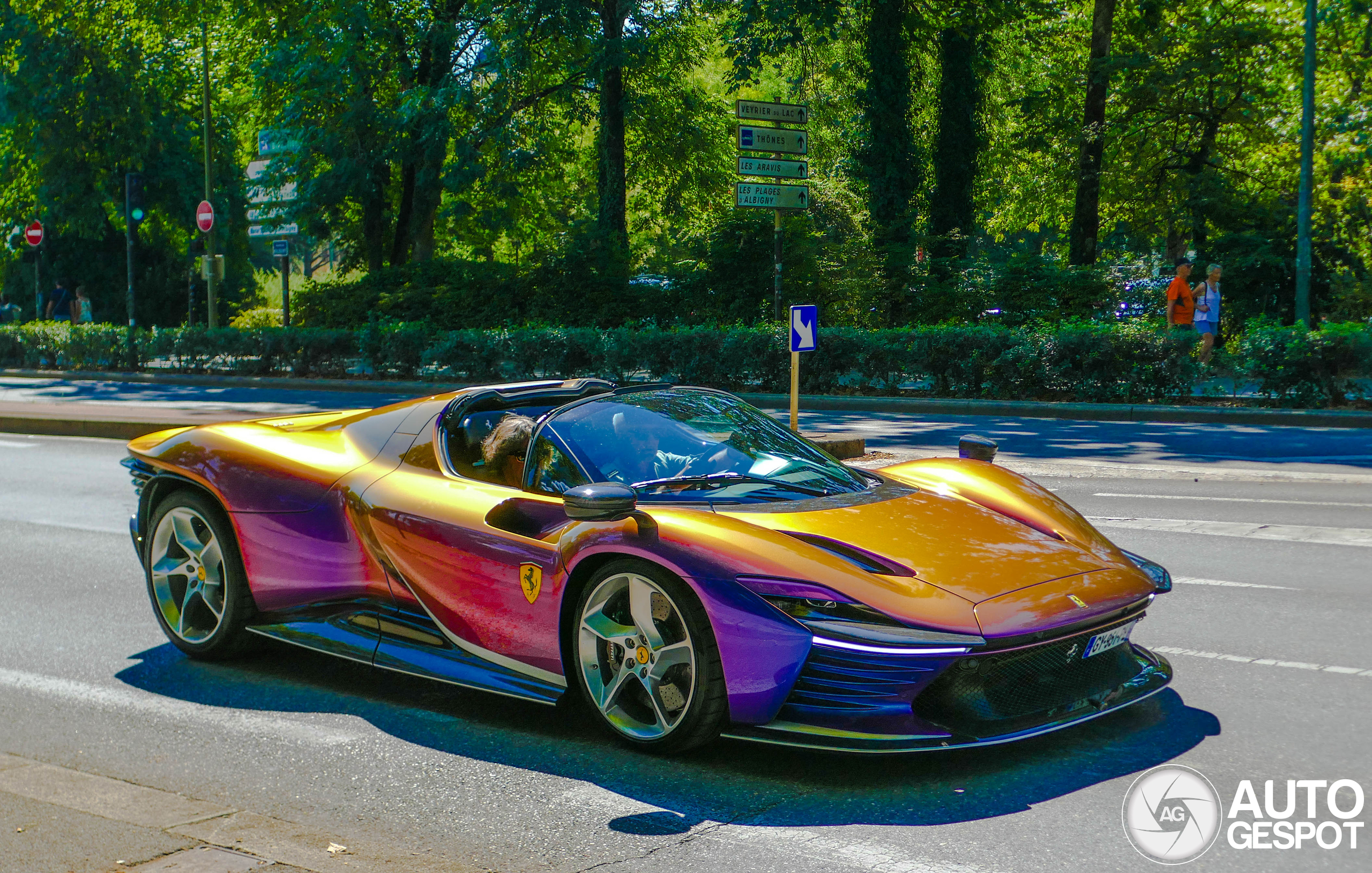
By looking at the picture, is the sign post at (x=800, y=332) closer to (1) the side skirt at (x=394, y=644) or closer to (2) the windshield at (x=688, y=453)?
(2) the windshield at (x=688, y=453)

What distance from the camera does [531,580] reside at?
4.58m

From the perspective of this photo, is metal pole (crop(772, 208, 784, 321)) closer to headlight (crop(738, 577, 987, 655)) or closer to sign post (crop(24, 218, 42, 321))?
headlight (crop(738, 577, 987, 655))

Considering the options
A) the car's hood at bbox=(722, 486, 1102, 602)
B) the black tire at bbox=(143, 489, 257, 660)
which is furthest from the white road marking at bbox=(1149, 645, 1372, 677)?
the black tire at bbox=(143, 489, 257, 660)

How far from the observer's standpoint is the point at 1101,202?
112ft

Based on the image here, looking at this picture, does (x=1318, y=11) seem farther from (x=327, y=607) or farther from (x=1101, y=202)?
(x=327, y=607)

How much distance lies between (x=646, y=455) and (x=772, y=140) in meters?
17.4

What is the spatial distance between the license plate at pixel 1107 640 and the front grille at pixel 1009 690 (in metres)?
0.03

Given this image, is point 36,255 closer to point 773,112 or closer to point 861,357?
point 773,112

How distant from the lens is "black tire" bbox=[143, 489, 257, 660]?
5617 millimetres

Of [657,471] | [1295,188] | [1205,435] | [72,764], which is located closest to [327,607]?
[72,764]

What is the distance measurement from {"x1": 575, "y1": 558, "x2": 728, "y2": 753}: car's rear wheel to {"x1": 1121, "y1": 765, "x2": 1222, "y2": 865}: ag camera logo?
1246mm

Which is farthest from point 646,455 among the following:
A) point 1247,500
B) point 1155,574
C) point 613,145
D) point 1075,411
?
point 613,145

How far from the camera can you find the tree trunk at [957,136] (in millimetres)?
28422

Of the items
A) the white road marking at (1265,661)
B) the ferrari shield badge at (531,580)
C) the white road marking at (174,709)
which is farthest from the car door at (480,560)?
the white road marking at (1265,661)
